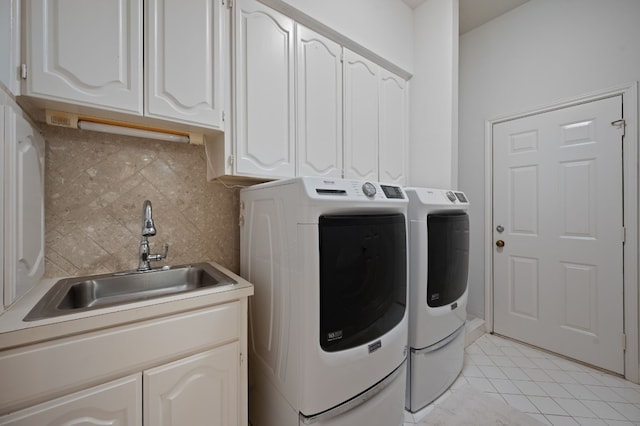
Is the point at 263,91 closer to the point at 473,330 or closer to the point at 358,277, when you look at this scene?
the point at 358,277

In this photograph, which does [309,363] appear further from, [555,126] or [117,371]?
[555,126]

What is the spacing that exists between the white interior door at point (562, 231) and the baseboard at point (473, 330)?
0.15 metres

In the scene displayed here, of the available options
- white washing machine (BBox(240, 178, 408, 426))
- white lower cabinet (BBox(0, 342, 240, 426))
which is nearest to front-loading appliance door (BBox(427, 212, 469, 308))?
white washing machine (BBox(240, 178, 408, 426))

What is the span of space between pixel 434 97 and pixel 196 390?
98.2 inches

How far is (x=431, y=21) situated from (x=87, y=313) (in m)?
2.92

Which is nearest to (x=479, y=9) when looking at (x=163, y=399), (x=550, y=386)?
(x=550, y=386)

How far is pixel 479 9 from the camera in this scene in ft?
8.02

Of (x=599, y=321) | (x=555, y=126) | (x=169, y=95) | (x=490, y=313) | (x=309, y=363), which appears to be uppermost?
(x=555, y=126)

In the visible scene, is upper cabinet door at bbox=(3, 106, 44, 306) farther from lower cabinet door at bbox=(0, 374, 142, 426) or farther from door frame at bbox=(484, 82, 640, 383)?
→ door frame at bbox=(484, 82, 640, 383)

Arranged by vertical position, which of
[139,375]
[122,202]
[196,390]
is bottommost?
[196,390]

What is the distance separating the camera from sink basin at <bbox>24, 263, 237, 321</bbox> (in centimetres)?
105

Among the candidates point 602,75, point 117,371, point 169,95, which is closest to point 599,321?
point 602,75

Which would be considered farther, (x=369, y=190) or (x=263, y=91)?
(x=263, y=91)

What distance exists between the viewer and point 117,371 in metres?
0.85
